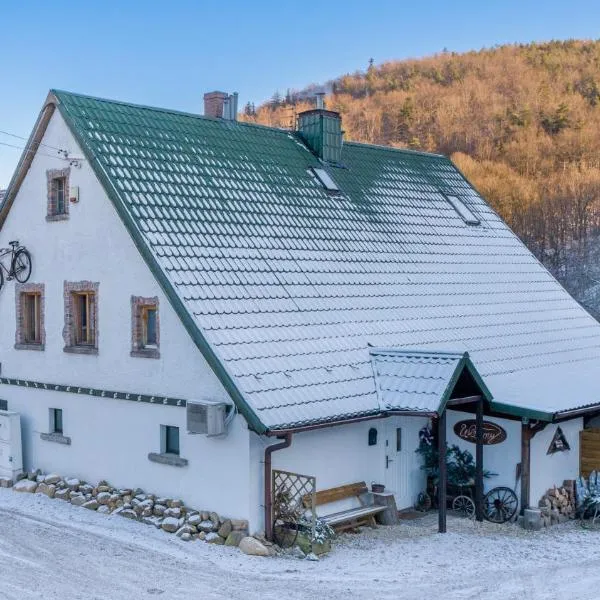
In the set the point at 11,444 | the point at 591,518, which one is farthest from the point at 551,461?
the point at 11,444

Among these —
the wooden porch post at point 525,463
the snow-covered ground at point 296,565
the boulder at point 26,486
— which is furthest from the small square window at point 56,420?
the wooden porch post at point 525,463

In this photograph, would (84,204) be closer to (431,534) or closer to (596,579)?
(431,534)

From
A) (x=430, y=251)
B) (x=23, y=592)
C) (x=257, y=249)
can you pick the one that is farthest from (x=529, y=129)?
(x=23, y=592)

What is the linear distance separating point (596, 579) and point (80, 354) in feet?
30.0

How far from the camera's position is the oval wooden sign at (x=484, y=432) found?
559 inches

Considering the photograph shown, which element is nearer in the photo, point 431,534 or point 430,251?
point 431,534

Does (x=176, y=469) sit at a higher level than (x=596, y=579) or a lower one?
higher

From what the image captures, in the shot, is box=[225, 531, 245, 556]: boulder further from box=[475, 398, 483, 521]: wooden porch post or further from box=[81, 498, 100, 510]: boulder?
box=[475, 398, 483, 521]: wooden porch post

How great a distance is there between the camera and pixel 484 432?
14.4m

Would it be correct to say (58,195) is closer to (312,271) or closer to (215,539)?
(312,271)

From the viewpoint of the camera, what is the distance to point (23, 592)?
10039 millimetres

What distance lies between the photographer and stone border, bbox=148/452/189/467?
12.7 meters

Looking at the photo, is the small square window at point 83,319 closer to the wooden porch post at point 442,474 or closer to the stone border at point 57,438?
the stone border at point 57,438

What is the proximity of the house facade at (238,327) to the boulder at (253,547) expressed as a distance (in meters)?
0.33
